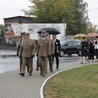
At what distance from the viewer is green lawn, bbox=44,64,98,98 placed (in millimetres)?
10383

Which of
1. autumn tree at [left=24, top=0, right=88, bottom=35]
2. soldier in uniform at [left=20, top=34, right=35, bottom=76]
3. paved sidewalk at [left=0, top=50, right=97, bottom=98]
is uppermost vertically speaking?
autumn tree at [left=24, top=0, right=88, bottom=35]

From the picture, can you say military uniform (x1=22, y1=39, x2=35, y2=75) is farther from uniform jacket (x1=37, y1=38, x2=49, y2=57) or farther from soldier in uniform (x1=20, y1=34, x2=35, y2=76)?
uniform jacket (x1=37, y1=38, x2=49, y2=57)

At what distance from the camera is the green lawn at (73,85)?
34.1 ft

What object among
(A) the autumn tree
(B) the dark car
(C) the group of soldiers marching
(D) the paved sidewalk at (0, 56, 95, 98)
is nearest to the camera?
(D) the paved sidewalk at (0, 56, 95, 98)

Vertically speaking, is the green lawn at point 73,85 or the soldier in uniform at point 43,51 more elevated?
the soldier in uniform at point 43,51

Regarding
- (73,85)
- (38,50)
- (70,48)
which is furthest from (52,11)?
(73,85)

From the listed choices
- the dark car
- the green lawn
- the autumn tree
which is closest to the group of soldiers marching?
the green lawn

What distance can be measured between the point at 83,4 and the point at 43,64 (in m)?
78.0

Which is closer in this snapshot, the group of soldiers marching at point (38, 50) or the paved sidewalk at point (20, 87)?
the paved sidewalk at point (20, 87)

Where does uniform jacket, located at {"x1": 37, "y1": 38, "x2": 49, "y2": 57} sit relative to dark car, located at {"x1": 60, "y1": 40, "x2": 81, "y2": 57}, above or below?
above

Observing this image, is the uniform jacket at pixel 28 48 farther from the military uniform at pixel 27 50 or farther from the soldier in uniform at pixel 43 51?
the soldier in uniform at pixel 43 51

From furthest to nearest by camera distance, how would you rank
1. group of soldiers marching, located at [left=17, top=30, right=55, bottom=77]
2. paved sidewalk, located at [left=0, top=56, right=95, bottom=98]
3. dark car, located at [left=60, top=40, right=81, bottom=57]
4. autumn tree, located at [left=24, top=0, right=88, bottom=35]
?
autumn tree, located at [left=24, top=0, right=88, bottom=35], dark car, located at [left=60, top=40, right=81, bottom=57], group of soldiers marching, located at [left=17, top=30, right=55, bottom=77], paved sidewalk, located at [left=0, top=56, right=95, bottom=98]

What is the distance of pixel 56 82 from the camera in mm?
13172

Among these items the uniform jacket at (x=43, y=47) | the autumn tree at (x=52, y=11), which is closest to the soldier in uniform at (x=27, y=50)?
→ the uniform jacket at (x=43, y=47)
